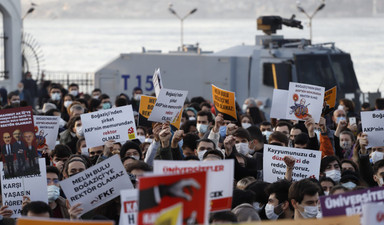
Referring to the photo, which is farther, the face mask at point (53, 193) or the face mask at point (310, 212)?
the face mask at point (53, 193)

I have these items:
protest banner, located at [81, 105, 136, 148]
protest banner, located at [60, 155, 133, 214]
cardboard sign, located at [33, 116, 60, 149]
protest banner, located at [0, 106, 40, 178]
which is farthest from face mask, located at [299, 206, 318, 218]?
cardboard sign, located at [33, 116, 60, 149]

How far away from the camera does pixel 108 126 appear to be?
12.3 m

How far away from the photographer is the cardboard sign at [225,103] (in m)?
13.2

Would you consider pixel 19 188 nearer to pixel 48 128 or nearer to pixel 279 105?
pixel 48 128

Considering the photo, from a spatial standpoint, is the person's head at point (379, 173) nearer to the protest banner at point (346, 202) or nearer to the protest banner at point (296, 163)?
the protest banner at point (296, 163)

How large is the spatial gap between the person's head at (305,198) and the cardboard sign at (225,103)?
3979mm

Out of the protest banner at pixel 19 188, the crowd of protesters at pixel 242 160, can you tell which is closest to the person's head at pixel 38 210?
the crowd of protesters at pixel 242 160

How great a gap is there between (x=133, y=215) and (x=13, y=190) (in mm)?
1926

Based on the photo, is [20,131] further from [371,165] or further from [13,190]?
[371,165]

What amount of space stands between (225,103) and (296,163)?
8.33 ft

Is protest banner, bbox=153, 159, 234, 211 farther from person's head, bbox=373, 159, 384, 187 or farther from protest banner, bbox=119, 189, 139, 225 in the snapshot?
person's head, bbox=373, 159, 384, 187

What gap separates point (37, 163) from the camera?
980cm

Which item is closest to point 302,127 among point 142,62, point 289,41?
point 289,41

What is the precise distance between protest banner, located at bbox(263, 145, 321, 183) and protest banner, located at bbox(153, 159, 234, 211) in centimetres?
284
